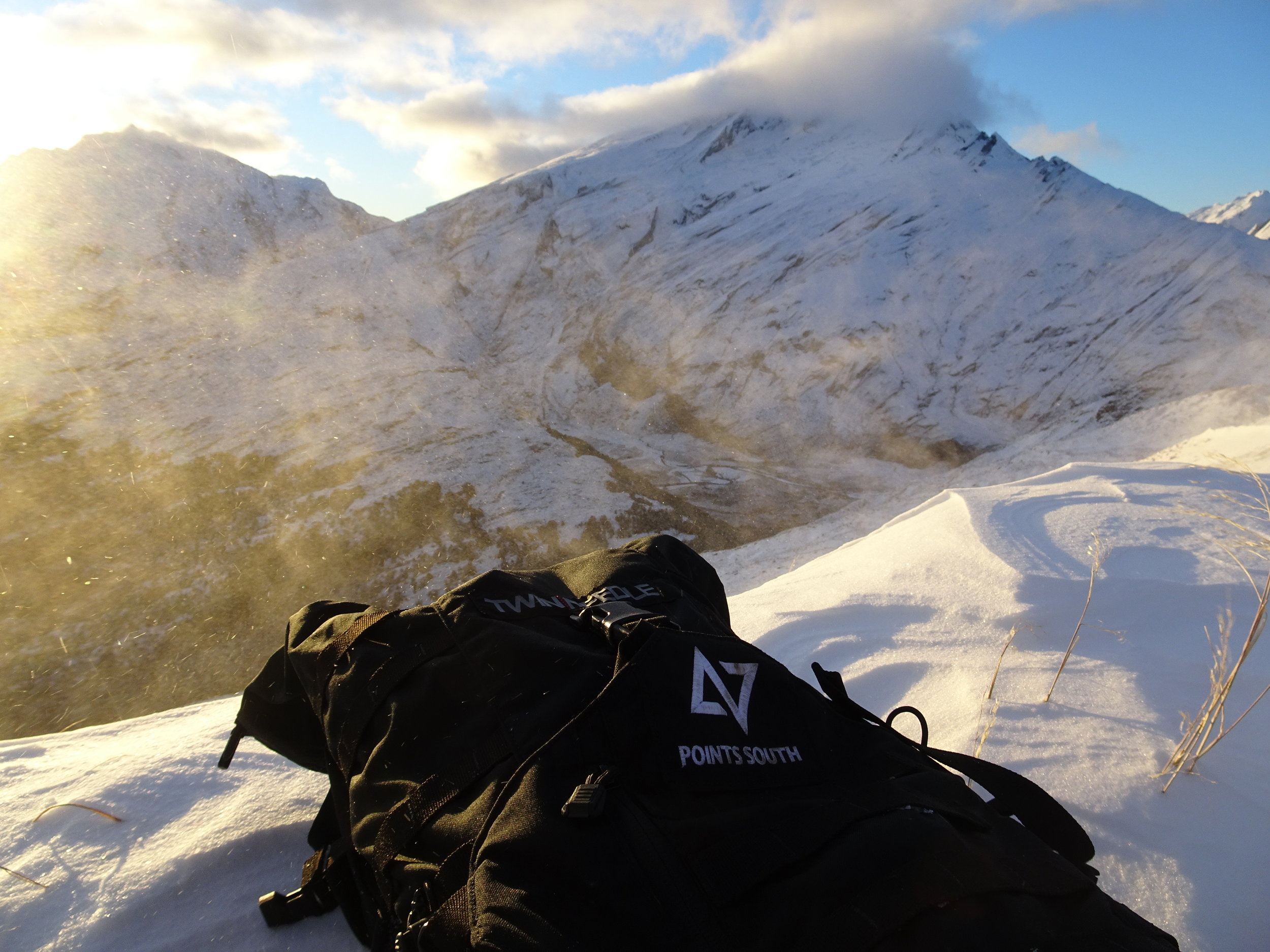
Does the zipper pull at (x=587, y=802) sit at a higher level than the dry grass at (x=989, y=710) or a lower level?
higher

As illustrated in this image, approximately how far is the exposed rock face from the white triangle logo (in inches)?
282

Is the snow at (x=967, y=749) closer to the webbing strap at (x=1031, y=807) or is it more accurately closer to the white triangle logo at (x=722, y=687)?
the webbing strap at (x=1031, y=807)

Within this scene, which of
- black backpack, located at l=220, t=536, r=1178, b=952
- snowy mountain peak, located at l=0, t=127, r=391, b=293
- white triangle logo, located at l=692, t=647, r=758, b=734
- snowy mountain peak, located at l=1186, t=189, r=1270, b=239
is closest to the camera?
black backpack, located at l=220, t=536, r=1178, b=952

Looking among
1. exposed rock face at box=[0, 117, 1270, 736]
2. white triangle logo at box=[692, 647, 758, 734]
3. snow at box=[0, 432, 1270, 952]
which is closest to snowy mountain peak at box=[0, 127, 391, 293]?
exposed rock face at box=[0, 117, 1270, 736]

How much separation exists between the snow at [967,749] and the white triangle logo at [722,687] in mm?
783

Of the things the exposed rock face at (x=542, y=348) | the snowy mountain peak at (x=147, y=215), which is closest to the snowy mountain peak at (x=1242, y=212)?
the exposed rock face at (x=542, y=348)

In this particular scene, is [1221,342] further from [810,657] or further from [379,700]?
[379,700]

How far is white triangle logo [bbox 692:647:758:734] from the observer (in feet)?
3.64

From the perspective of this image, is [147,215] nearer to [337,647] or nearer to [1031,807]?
[337,647]

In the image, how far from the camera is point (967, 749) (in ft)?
5.13

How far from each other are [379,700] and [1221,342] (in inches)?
746

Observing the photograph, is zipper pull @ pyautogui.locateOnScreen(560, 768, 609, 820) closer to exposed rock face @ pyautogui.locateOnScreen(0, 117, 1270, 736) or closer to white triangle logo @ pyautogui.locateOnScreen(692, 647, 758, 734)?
white triangle logo @ pyautogui.locateOnScreen(692, 647, 758, 734)

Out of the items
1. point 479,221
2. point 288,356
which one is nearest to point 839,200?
point 479,221

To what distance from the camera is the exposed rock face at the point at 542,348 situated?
8.44 m
